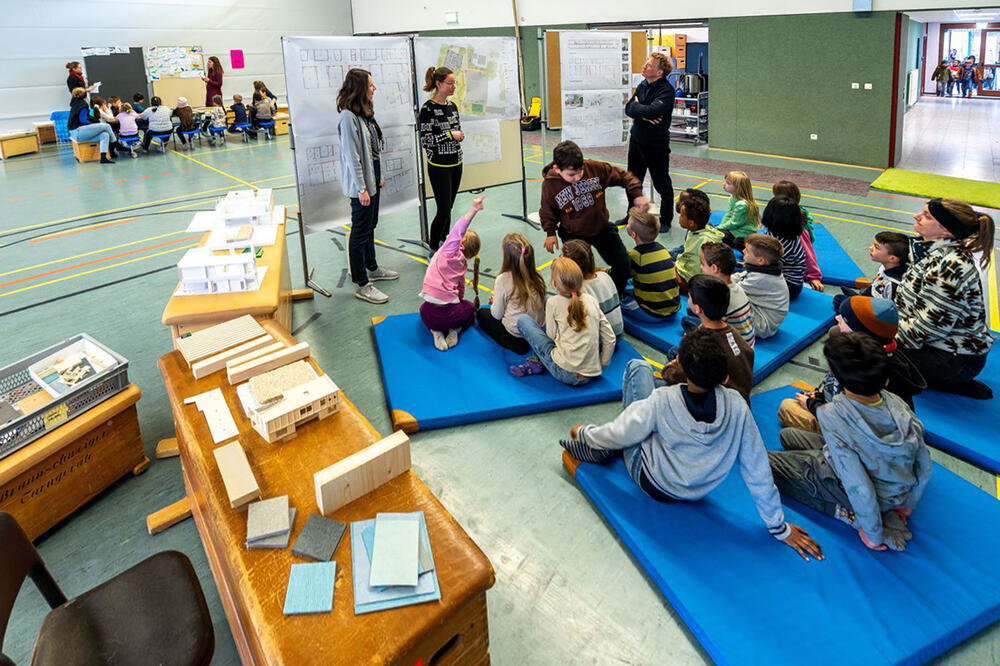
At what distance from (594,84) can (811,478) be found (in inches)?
230

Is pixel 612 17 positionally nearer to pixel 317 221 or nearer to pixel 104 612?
pixel 317 221

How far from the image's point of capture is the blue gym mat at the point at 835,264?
523 cm

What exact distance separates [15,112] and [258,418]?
16771 millimetres

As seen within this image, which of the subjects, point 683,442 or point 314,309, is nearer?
point 683,442

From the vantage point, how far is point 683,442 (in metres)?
2.54

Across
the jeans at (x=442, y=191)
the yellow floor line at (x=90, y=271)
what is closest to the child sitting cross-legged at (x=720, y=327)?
the jeans at (x=442, y=191)

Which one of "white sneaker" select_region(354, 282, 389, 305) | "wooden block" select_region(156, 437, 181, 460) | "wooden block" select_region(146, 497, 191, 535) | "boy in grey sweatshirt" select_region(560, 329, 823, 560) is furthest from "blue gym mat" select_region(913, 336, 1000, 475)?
"wooden block" select_region(156, 437, 181, 460)

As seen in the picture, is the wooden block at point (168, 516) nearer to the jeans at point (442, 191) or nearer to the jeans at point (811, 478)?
the jeans at point (811, 478)

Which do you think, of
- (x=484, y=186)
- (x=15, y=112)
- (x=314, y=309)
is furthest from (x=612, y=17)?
(x=15, y=112)

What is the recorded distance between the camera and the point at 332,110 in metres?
5.35

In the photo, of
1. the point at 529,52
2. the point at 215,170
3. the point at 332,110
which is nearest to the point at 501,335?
the point at 332,110

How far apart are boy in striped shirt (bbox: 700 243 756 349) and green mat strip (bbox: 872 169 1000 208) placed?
5.70 m

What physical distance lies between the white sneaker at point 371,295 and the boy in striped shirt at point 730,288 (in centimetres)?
276

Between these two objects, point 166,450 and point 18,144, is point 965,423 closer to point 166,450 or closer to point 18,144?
point 166,450
